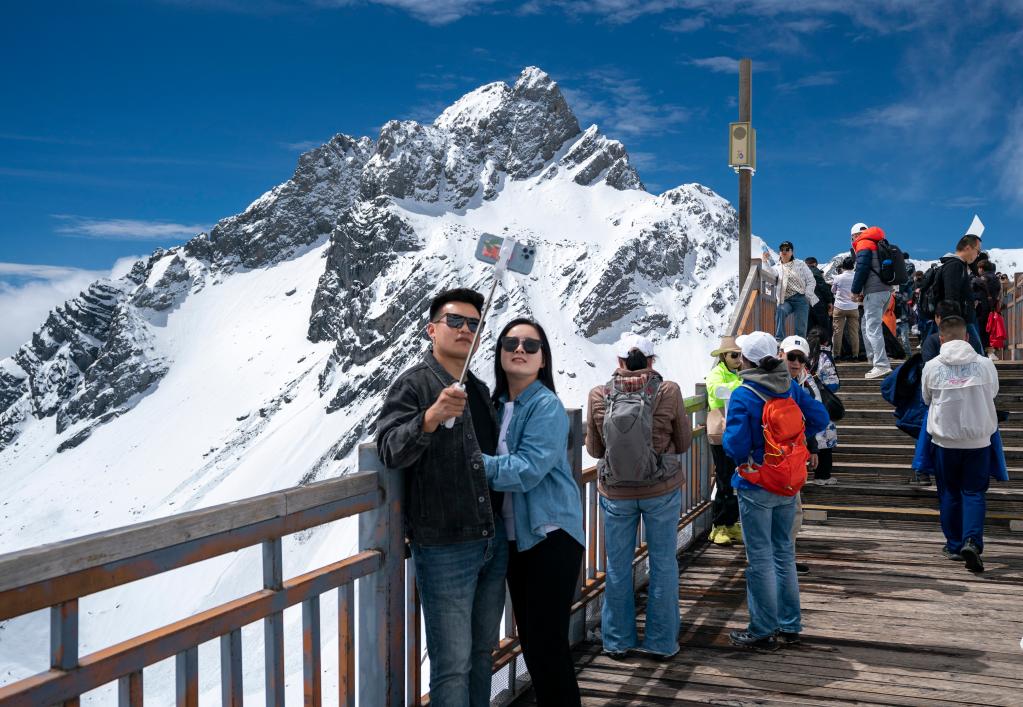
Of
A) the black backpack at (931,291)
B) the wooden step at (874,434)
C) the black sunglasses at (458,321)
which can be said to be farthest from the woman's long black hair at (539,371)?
the black backpack at (931,291)

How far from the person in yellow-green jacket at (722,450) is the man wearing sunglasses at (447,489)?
4.41 m

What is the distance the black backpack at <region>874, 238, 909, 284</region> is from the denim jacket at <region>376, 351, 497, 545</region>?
9536 millimetres

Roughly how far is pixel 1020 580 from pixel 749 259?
643 centimetres

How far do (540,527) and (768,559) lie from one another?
2184mm

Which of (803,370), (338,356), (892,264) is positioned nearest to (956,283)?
(892,264)

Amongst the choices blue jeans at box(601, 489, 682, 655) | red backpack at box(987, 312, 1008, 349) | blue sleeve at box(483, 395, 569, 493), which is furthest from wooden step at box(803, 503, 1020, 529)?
red backpack at box(987, 312, 1008, 349)

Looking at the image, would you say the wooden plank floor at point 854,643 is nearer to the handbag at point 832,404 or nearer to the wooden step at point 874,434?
the handbag at point 832,404

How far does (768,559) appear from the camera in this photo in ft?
15.7

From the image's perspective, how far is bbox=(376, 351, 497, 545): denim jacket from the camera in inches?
117

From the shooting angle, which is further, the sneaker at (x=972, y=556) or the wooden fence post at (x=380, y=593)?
the sneaker at (x=972, y=556)

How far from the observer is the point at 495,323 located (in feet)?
569

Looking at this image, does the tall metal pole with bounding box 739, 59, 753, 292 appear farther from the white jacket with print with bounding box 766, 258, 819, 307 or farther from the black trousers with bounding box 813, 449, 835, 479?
the black trousers with bounding box 813, 449, 835, 479

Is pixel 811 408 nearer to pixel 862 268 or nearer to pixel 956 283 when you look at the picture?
pixel 956 283

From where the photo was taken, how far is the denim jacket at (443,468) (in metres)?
2.96
